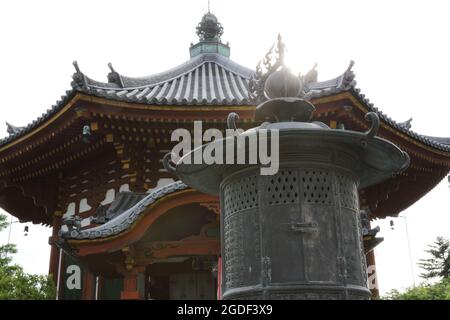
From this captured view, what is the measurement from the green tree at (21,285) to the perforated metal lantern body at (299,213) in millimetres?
5986

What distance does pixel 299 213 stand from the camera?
2.91 m

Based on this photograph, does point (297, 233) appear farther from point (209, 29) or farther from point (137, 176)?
point (209, 29)

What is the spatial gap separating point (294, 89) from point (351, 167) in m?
0.65

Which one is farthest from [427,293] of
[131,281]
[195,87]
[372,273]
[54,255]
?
[54,255]

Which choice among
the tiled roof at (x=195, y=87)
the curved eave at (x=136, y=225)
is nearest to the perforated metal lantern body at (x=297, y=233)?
the curved eave at (x=136, y=225)

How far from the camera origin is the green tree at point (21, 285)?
26.2 ft

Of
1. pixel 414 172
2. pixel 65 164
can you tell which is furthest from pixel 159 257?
pixel 414 172

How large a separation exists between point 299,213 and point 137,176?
6.94 metres

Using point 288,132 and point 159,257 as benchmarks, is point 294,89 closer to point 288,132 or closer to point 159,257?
point 288,132

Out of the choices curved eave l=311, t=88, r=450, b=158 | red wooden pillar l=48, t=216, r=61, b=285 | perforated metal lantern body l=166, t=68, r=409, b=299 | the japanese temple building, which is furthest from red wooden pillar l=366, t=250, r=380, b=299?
perforated metal lantern body l=166, t=68, r=409, b=299

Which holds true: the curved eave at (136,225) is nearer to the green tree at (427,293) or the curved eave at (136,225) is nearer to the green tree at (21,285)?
the green tree at (21,285)

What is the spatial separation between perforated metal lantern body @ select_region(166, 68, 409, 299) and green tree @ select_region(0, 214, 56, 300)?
5986mm

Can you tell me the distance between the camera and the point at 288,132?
2924mm

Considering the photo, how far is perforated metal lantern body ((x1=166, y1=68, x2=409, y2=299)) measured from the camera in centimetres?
280
